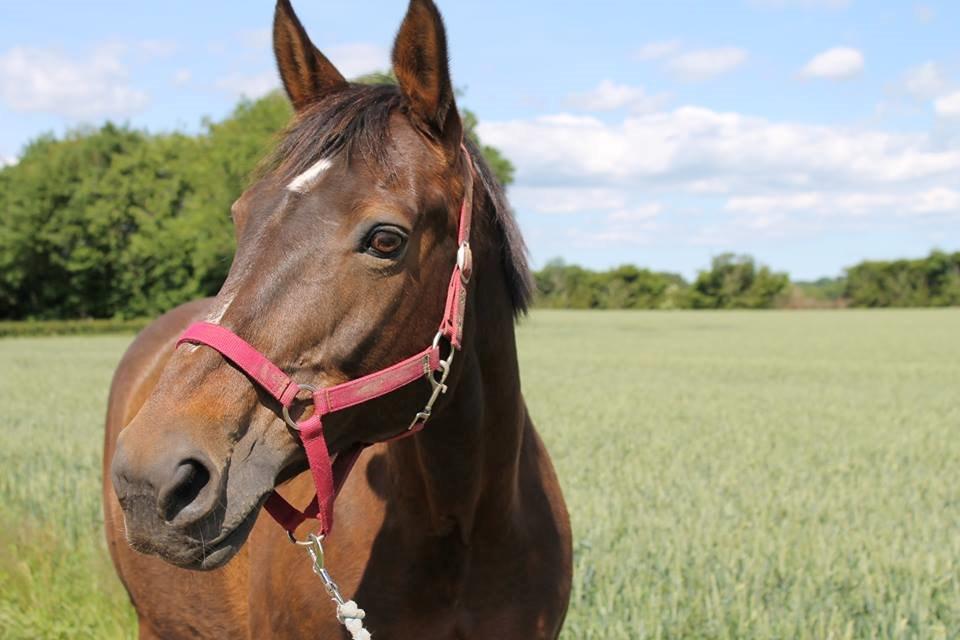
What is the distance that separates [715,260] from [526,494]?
7963 cm

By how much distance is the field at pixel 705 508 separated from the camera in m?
5.11

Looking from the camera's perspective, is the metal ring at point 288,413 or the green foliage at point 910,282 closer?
the metal ring at point 288,413

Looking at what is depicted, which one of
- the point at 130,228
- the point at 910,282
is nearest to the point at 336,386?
the point at 130,228

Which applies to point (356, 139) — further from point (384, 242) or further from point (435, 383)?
point (435, 383)

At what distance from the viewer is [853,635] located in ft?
15.7

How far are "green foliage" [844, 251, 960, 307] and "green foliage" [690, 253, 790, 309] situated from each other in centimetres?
713

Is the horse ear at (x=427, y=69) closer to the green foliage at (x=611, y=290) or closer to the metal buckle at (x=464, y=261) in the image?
the metal buckle at (x=464, y=261)

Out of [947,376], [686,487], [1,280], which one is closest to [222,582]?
[686,487]

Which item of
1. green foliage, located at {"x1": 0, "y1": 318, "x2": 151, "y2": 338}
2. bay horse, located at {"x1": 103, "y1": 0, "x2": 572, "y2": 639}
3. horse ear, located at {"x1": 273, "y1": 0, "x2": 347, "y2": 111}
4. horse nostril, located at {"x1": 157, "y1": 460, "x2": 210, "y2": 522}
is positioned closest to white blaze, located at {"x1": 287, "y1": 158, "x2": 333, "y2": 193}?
bay horse, located at {"x1": 103, "y1": 0, "x2": 572, "y2": 639}

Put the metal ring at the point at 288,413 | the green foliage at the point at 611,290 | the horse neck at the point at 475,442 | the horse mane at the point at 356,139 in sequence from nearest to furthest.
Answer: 1. the metal ring at the point at 288,413
2. the horse mane at the point at 356,139
3. the horse neck at the point at 475,442
4. the green foliage at the point at 611,290

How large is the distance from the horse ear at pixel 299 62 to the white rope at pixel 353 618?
1617 mm

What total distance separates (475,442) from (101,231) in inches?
2628

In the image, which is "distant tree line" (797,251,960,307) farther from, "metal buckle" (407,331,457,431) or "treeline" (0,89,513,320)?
"metal buckle" (407,331,457,431)

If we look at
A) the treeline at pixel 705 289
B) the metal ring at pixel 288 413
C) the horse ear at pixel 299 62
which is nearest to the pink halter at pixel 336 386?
the metal ring at pixel 288 413
